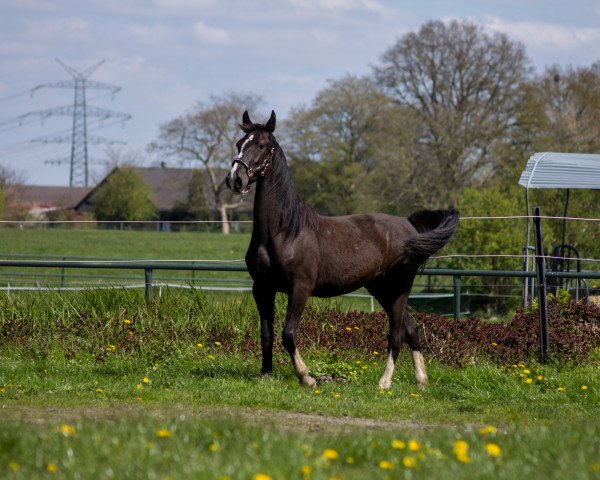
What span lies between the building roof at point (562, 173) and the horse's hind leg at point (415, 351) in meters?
3.97

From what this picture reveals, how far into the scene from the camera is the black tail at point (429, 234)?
9773 millimetres

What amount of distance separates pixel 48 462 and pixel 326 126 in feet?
183

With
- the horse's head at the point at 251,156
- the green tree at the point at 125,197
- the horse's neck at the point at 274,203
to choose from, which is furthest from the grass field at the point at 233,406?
the green tree at the point at 125,197

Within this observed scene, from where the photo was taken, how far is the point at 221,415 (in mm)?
7168

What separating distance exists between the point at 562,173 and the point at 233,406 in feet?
24.9

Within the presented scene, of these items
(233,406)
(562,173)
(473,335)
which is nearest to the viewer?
(233,406)

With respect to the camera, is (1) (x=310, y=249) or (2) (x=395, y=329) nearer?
(1) (x=310, y=249)

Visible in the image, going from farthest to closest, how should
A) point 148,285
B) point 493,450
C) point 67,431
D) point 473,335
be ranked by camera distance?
point 148,285 < point 473,335 < point 67,431 < point 493,450

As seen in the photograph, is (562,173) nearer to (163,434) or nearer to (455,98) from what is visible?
(163,434)

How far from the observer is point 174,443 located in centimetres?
501

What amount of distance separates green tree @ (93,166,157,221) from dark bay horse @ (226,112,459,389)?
58022 millimetres

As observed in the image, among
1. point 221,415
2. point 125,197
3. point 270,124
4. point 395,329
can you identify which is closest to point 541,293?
point 395,329

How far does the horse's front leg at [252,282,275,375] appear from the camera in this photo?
912cm

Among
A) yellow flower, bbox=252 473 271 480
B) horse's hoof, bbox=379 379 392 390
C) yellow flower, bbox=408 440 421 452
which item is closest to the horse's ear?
horse's hoof, bbox=379 379 392 390
